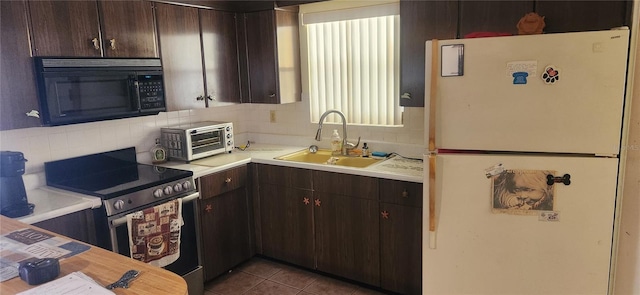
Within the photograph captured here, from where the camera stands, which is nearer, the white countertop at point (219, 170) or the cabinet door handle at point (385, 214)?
the white countertop at point (219, 170)

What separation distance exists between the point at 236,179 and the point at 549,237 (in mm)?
2064

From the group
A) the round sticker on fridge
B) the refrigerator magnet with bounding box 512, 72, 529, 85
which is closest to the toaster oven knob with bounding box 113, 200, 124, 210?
the refrigerator magnet with bounding box 512, 72, 529, 85

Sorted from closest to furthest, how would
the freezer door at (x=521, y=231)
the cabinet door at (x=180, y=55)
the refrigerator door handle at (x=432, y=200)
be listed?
1. the freezer door at (x=521, y=231)
2. the refrigerator door handle at (x=432, y=200)
3. the cabinet door at (x=180, y=55)

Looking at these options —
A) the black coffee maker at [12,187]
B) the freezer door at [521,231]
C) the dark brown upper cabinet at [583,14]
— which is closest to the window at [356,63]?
the dark brown upper cabinet at [583,14]

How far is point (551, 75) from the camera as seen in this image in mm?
1880

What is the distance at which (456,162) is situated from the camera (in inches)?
81.7

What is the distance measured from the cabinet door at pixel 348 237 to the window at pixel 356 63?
739mm

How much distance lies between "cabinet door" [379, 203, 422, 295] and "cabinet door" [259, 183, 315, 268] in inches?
22.6

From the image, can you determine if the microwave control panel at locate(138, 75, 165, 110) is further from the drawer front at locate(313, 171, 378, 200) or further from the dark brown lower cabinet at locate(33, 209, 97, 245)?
the drawer front at locate(313, 171, 378, 200)

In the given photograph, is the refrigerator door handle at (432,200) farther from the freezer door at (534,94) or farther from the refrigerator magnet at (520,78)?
the refrigerator magnet at (520,78)

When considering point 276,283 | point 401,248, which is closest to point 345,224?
point 401,248

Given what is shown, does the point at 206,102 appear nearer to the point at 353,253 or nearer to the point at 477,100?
the point at 353,253

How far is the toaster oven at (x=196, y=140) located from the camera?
10.5ft

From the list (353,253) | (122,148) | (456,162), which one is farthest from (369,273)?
(122,148)
